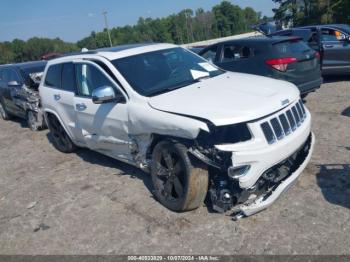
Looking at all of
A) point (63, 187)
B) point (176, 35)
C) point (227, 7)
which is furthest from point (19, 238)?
A: point (227, 7)

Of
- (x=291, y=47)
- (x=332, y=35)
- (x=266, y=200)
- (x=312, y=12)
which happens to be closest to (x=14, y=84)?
(x=291, y=47)

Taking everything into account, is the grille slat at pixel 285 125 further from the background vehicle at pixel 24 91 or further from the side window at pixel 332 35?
the side window at pixel 332 35

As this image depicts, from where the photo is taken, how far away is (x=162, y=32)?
103 m

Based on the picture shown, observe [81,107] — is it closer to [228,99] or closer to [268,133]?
[228,99]

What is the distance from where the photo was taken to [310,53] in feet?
24.8

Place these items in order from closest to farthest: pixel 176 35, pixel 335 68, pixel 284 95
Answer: pixel 284 95 < pixel 335 68 < pixel 176 35

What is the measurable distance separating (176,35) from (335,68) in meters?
97.3

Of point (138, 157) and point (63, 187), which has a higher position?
point (138, 157)

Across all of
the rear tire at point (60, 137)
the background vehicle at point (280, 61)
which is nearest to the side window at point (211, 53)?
the background vehicle at point (280, 61)

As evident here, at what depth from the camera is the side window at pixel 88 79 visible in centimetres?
513

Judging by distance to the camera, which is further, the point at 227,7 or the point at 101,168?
the point at 227,7

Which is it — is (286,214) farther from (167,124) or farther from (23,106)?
(23,106)

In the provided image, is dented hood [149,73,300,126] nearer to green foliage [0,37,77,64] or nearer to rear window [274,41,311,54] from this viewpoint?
rear window [274,41,311,54]

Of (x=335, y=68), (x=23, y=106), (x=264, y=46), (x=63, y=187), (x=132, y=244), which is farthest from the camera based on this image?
(x=335, y=68)
